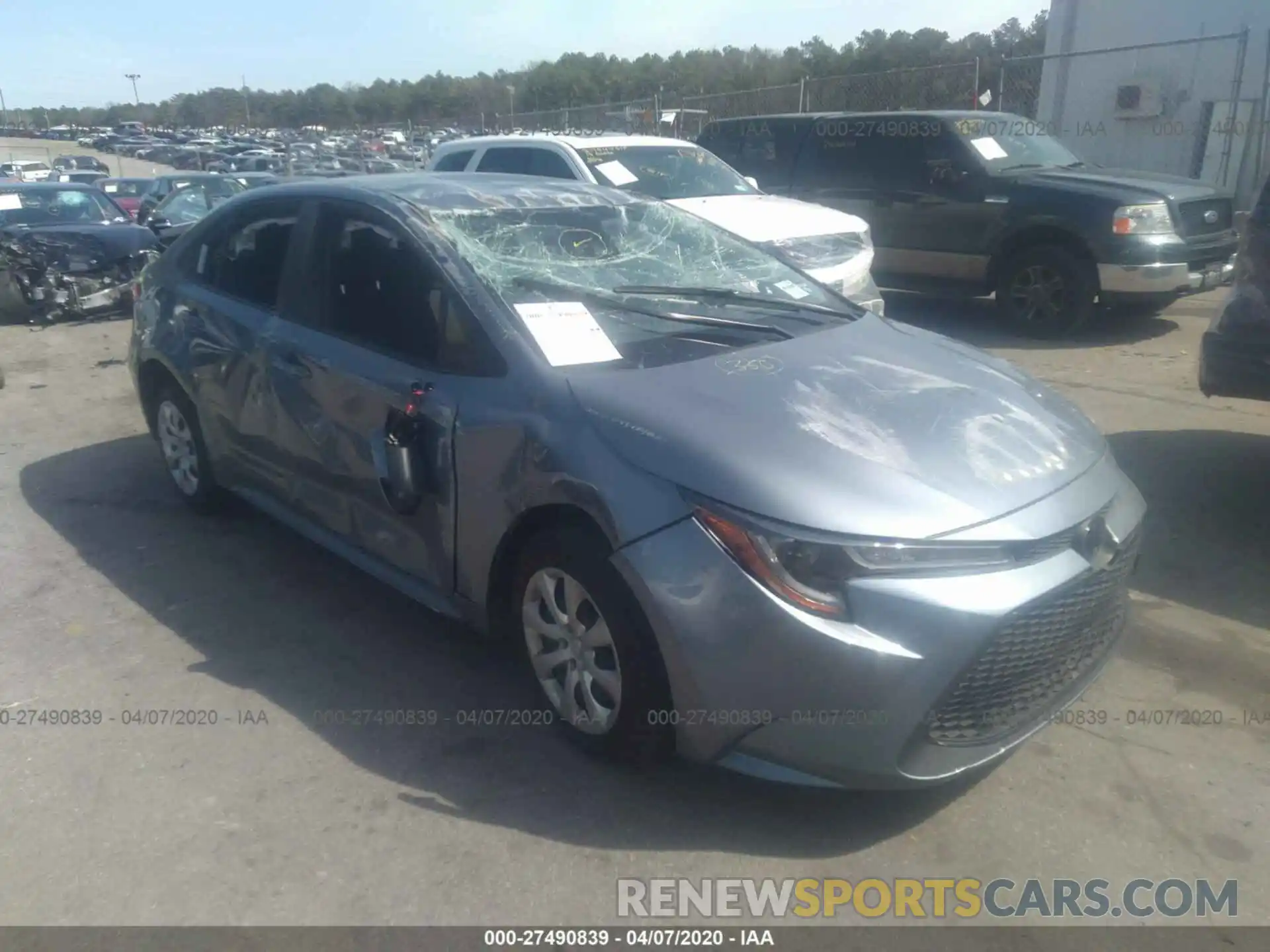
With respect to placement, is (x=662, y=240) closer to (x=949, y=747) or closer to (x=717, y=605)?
(x=717, y=605)

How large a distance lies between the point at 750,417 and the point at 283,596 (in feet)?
7.98

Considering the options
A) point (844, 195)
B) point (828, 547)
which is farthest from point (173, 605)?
point (844, 195)

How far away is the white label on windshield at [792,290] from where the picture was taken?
4.36 m

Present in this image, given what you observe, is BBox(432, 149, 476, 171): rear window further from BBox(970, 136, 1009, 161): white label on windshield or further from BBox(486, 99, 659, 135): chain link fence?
BBox(486, 99, 659, 135): chain link fence

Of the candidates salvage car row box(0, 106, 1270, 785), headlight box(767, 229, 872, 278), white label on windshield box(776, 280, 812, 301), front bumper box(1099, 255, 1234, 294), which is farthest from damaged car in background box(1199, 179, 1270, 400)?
front bumper box(1099, 255, 1234, 294)

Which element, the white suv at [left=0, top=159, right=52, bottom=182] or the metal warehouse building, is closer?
the metal warehouse building

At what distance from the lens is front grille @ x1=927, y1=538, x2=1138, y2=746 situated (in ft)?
9.34

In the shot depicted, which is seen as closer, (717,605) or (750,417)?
(717,605)

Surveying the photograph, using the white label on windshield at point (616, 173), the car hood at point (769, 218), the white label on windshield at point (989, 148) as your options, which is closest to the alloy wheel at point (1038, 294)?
the white label on windshield at point (989, 148)

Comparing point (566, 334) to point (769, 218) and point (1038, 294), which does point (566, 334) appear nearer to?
point (769, 218)

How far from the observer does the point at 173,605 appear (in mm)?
4543

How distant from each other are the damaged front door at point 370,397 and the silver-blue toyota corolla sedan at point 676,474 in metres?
0.01

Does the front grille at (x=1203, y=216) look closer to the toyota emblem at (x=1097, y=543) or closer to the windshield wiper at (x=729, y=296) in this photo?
the windshield wiper at (x=729, y=296)

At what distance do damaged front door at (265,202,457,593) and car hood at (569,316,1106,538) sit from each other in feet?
2.17
